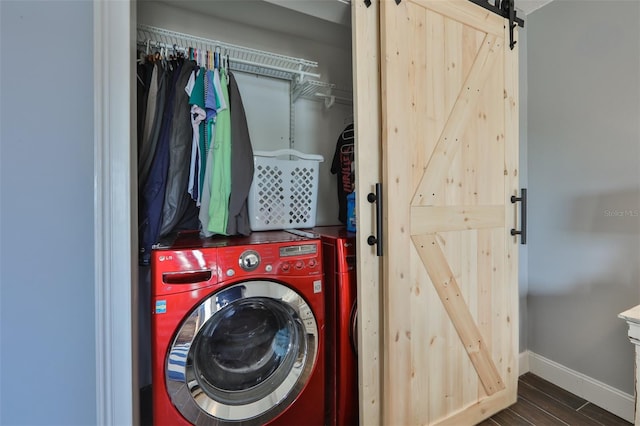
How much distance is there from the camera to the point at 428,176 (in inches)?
54.7

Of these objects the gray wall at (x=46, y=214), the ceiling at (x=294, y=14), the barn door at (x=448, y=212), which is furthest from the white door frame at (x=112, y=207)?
the barn door at (x=448, y=212)

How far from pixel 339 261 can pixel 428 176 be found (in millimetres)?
600

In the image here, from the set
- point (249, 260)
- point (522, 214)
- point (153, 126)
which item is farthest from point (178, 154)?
point (522, 214)

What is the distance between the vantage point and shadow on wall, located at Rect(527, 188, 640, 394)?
1.59 meters

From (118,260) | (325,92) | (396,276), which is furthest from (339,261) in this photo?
(325,92)

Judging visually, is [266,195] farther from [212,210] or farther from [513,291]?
[513,291]

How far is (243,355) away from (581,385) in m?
2.08

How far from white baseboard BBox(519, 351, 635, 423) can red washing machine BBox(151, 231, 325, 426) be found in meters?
1.66

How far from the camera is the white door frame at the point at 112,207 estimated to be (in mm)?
915

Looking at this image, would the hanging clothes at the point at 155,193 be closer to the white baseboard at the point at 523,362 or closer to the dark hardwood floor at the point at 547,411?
the dark hardwood floor at the point at 547,411

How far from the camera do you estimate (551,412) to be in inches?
65.6

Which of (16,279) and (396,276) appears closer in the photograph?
(16,279)

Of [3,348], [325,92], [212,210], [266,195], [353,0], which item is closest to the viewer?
[3,348]

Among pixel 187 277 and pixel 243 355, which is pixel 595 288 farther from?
pixel 187 277
